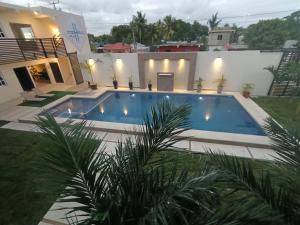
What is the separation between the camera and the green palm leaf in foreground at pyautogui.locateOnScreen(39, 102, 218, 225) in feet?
3.95

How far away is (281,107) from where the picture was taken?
8.74m

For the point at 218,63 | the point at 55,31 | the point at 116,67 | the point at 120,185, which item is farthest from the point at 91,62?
the point at 120,185

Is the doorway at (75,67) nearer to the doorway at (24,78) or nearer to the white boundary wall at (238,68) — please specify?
the doorway at (24,78)

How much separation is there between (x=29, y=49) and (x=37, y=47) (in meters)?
0.65

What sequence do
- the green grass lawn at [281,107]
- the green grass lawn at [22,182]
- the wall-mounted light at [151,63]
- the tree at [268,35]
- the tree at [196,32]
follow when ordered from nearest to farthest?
1. the green grass lawn at [22,182]
2. the green grass lawn at [281,107]
3. the wall-mounted light at [151,63]
4. the tree at [268,35]
5. the tree at [196,32]

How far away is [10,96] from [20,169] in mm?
9521

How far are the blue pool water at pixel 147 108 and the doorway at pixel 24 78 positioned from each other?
15.3 ft

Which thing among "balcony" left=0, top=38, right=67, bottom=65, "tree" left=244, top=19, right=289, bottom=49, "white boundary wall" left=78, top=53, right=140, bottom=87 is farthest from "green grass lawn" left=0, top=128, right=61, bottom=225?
"tree" left=244, top=19, right=289, bottom=49

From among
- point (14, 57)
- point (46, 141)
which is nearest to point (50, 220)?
point (46, 141)

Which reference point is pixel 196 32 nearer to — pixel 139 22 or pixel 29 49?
pixel 139 22

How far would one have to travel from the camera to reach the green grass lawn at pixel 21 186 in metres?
3.45

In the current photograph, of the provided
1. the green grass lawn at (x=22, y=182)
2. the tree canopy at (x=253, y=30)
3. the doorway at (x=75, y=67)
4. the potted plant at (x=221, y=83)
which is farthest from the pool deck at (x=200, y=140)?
the tree canopy at (x=253, y=30)

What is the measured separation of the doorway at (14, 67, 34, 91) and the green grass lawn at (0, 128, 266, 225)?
802 cm

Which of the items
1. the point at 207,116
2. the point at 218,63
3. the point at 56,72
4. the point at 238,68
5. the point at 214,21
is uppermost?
the point at 214,21
